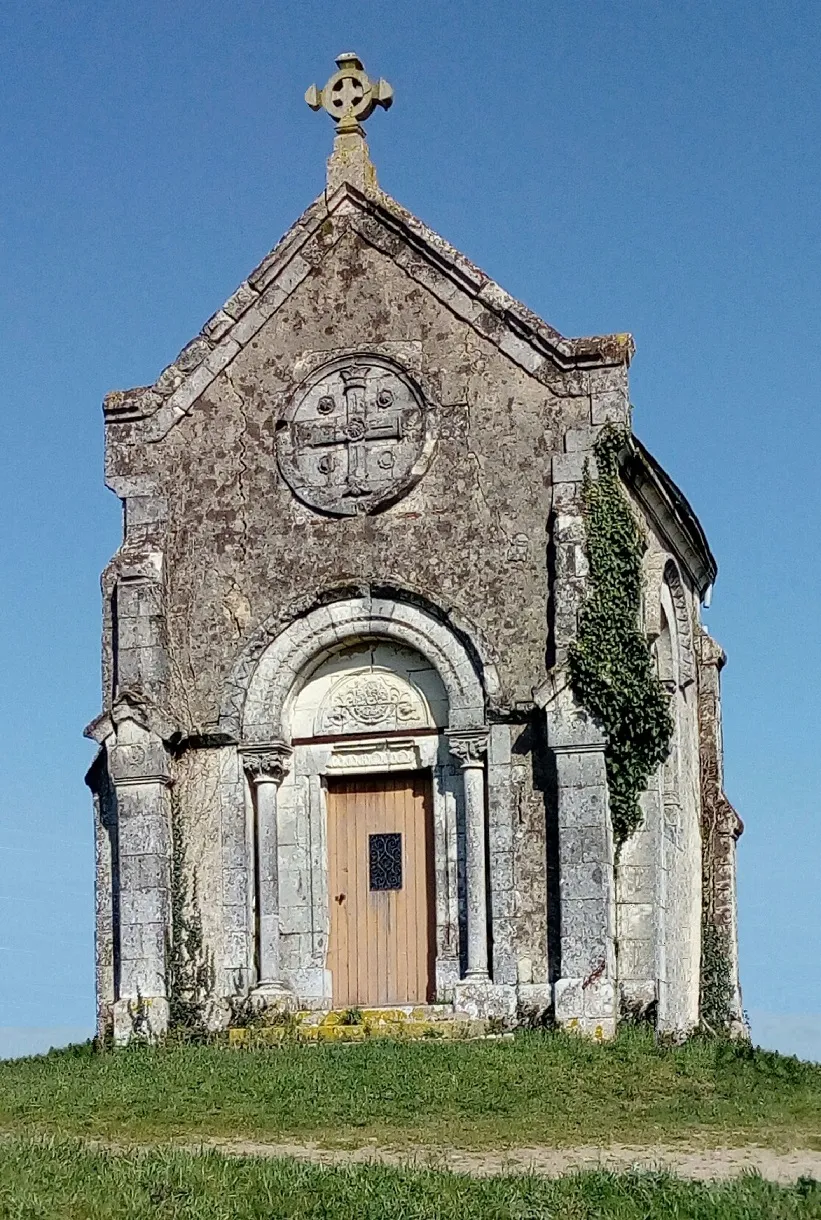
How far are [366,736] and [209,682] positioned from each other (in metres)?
1.77

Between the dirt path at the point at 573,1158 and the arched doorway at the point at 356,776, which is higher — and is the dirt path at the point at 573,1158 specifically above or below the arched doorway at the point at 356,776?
below

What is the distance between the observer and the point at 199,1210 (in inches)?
478

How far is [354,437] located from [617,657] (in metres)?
3.79

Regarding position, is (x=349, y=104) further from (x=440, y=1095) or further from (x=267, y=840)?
(x=440, y=1095)

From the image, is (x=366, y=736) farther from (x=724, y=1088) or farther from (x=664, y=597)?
(x=724, y=1088)

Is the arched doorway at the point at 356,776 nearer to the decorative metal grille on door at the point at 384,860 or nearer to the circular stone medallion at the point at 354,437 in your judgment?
the decorative metal grille on door at the point at 384,860

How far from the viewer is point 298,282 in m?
22.1

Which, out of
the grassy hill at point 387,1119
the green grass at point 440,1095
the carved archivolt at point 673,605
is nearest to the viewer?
the grassy hill at point 387,1119

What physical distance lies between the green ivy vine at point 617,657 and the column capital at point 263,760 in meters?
3.31

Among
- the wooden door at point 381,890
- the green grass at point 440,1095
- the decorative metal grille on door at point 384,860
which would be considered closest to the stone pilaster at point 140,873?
the green grass at point 440,1095

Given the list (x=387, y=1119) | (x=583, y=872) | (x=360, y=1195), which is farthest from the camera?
(x=583, y=872)

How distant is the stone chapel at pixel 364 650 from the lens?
20219mm

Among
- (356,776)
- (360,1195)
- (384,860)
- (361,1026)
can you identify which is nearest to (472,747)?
(356,776)

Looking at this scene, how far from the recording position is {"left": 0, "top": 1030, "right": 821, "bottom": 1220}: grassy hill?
40.1 feet
